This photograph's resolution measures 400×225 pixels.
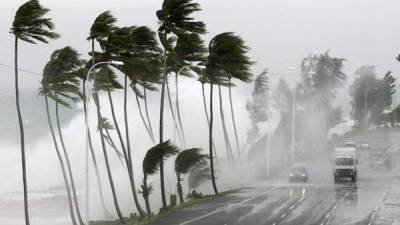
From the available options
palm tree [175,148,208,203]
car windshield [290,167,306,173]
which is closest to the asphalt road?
car windshield [290,167,306,173]

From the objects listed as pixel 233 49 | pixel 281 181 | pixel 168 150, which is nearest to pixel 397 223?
pixel 168 150

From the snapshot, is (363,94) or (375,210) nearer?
(375,210)

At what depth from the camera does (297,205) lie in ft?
160

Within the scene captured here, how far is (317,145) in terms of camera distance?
12475cm

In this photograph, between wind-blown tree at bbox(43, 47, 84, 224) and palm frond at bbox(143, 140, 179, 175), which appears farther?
wind-blown tree at bbox(43, 47, 84, 224)

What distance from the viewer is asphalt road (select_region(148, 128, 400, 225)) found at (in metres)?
41.5

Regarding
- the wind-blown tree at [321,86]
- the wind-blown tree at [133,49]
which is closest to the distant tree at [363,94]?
the wind-blown tree at [321,86]

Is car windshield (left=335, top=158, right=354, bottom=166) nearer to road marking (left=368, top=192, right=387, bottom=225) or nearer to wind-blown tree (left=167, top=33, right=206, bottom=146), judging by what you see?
road marking (left=368, top=192, right=387, bottom=225)

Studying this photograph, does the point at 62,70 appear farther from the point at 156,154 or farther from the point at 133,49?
the point at 156,154

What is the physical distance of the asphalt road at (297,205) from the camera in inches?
1633

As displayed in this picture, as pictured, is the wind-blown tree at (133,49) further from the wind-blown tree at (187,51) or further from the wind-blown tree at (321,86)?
the wind-blown tree at (321,86)

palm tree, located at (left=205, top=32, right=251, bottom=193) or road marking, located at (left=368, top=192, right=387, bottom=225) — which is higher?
palm tree, located at (left=205, top=32, right=251, bottom=193)

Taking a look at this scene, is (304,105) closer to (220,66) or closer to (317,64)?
(317,64)

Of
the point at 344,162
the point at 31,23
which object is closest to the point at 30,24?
the point at 31,23
